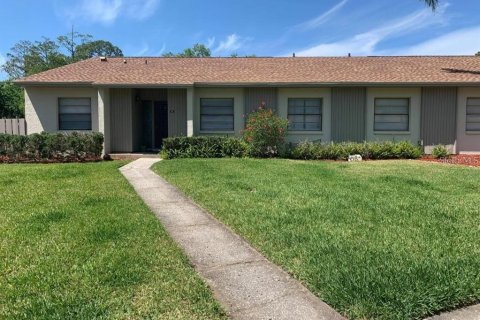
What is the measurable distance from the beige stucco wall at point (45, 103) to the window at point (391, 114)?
39.4 feet

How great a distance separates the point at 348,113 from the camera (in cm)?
1725

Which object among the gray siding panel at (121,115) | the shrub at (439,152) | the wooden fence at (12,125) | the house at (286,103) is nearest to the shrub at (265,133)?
the house at (286,103)

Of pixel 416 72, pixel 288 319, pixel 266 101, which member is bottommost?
pixel 288 319

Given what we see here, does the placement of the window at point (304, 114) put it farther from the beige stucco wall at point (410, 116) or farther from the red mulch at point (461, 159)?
the red mulch at point (461, 159)

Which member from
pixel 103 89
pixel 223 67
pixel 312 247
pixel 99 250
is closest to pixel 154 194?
pixel 99 250

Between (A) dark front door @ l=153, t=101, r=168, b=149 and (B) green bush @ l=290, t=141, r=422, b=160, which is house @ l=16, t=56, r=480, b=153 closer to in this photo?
(A) dark front door @ l=153, t=101, r=168, b=149

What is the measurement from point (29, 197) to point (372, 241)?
6.23 m

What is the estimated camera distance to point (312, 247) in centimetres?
464

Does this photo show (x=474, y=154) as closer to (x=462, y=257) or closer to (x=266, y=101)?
(x=266, y=101)

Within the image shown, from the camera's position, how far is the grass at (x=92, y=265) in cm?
329

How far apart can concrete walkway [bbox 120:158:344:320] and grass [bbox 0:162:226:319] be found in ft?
0.57

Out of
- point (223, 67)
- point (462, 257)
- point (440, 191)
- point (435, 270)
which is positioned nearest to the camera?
point (435, 270)

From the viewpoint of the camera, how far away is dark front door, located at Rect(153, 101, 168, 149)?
18641 mm

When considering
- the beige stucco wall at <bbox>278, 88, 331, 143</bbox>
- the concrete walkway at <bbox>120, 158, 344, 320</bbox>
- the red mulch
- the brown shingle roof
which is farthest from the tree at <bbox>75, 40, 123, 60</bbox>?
the concrete walkway at <bbox>120, 158, 344, 320</bbox>
